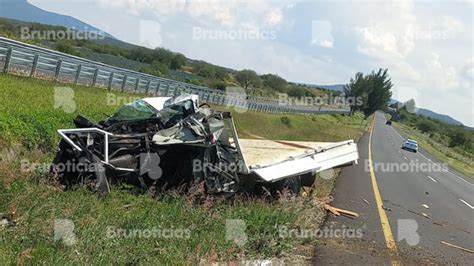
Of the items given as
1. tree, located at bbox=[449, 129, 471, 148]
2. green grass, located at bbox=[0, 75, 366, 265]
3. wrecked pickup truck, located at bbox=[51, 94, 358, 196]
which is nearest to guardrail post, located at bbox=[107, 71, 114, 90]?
green grass, located at bbox=[0, 75, 366, 265]

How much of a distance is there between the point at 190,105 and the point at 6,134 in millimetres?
3327

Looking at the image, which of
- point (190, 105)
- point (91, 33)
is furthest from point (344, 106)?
point (190, 105)

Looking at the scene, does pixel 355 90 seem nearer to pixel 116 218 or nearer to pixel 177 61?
pixel 177 61

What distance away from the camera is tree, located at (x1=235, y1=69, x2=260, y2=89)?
90.5 m

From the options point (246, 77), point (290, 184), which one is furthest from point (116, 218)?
point (246, 77)

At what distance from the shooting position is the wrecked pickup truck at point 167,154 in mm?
7293

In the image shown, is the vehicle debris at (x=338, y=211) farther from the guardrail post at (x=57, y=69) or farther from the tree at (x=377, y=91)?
the tree at (x=377, y=91)

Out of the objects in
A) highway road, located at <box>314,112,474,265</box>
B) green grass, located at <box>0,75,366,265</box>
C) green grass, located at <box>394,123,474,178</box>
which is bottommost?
green grass, located at <box>394,123,474,178</box>

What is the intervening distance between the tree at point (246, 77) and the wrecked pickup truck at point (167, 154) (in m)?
80.5

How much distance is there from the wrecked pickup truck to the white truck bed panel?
0.9 inches

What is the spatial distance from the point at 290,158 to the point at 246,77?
83.3 m

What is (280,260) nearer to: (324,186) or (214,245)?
(214,245)

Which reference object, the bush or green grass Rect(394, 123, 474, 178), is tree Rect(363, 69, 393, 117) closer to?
green grass Rect(394, 123, 474, 178)

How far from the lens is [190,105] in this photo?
8711 millimetres
